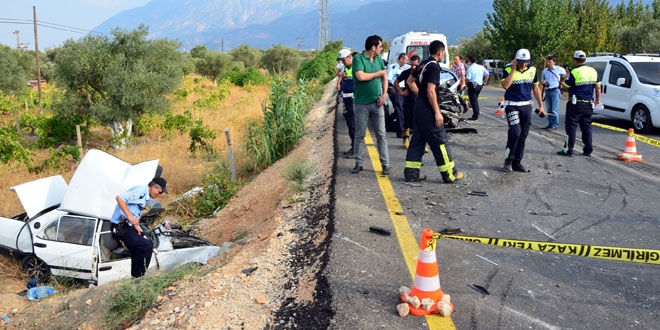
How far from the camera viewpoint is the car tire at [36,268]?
764cm

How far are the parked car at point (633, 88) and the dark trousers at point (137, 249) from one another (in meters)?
11.6

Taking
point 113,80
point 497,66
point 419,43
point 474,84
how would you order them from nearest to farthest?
point 474,84, point 419,43, point 113,80, point 497,66

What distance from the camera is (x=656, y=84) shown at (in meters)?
12.6

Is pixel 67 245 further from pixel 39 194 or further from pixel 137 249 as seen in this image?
pixel 137 249

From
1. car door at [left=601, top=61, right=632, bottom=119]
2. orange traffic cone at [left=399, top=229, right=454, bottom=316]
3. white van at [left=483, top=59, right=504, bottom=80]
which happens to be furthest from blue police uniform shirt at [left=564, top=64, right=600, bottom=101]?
white van at [left=483, top=59, right=504, bottom=80]

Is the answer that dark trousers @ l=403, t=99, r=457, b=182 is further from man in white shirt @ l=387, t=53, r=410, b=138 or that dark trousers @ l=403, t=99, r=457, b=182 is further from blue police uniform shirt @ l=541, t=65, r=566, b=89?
blue police uniform shirt @ l=541, t=65, r=566, b=89

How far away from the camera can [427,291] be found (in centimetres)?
352

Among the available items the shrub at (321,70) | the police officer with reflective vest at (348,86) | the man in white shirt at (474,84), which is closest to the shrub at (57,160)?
the police officer with reflective vest at (348,86)

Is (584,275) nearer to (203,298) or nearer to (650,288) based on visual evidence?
(650,288)

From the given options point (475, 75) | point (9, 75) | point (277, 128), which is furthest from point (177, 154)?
point (9, 75)

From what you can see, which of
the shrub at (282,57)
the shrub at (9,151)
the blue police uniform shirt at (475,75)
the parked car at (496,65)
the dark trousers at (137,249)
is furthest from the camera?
the shrub at (282,57)

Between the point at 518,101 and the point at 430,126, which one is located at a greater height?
the point at 518,101

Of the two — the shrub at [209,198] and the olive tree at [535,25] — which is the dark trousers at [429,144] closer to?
the shrub at [209,198]

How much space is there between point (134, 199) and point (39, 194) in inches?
121
